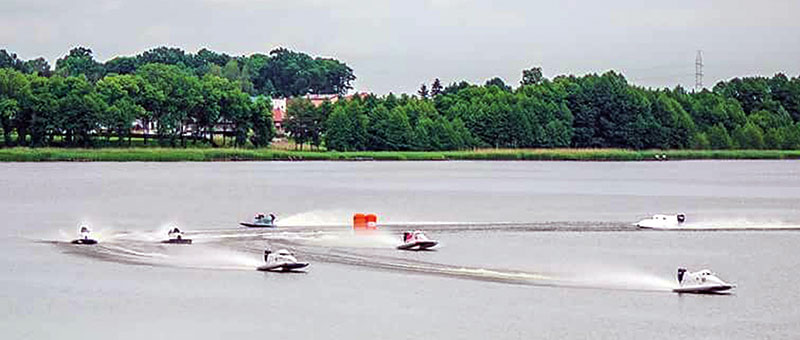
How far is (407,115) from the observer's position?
158 metres

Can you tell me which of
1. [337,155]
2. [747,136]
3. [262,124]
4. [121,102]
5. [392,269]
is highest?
[121,102]

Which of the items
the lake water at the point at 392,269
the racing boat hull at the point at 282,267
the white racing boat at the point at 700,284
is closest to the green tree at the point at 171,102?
the lake water at the point at 392,269

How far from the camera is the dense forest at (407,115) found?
134000mm

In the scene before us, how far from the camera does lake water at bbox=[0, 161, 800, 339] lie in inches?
1270

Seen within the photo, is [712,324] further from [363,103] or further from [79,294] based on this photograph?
[363,103]

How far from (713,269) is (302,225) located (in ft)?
61.4

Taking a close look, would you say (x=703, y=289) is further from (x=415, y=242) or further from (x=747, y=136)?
(x=747, y=136)

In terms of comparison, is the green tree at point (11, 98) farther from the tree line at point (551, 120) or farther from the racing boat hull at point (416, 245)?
the racing boat hull at point (416, 245)

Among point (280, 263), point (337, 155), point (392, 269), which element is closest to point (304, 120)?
point (337, 155)

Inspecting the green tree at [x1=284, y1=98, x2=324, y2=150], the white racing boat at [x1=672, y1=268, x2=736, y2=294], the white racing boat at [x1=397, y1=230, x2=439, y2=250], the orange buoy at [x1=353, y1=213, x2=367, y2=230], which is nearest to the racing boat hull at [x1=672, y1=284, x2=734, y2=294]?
the white racing boat at [x1=672, y1=268, x2=736, y2=294]

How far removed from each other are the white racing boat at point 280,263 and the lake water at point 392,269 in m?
0.54

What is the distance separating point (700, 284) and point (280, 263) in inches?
480

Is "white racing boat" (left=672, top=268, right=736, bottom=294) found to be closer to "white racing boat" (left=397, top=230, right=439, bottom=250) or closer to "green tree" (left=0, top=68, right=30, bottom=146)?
"white racing boat" (left=397, top=230, right=439, bottom=250)

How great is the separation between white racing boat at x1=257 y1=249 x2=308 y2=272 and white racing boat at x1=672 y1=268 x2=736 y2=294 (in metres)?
11.2
